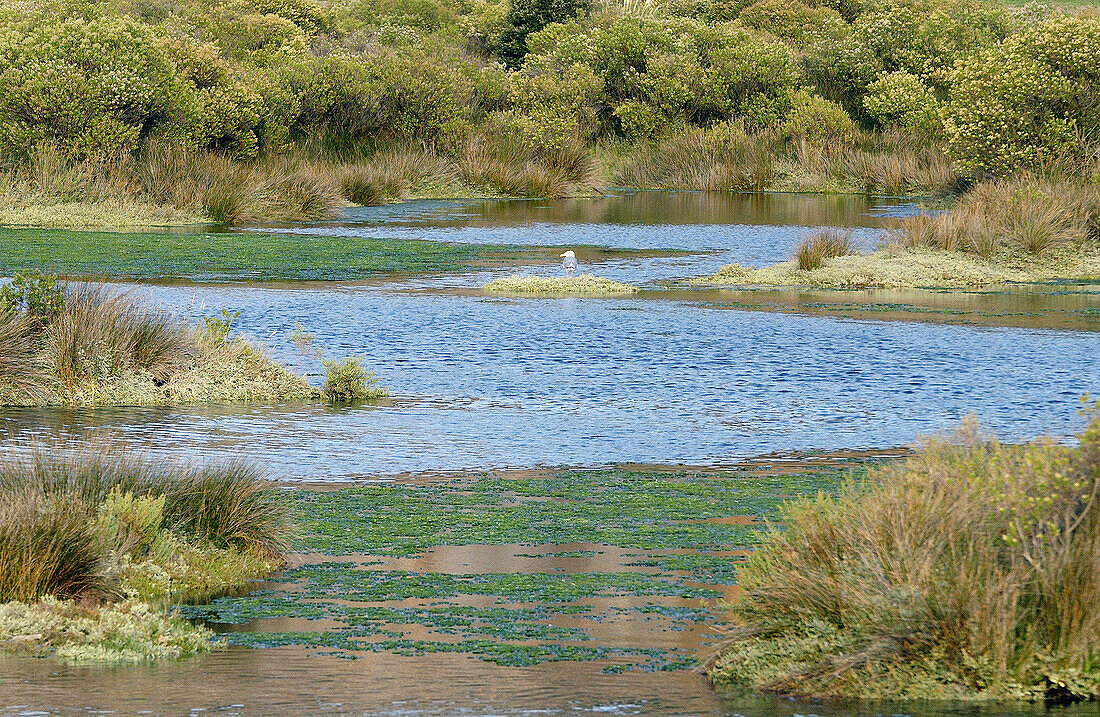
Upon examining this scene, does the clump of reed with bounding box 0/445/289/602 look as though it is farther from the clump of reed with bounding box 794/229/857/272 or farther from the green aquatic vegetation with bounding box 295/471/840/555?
the clump of reed with bounding box 794/229/857/272

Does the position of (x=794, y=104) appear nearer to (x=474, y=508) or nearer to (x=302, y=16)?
(x=302, y=16)

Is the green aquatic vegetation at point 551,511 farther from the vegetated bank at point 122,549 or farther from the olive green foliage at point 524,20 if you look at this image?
the olive green foliage at point 524,20

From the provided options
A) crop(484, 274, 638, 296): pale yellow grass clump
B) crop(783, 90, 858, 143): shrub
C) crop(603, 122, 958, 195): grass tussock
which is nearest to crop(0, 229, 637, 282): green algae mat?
crop(484, 274, 638, 296): pale yellow grass clump

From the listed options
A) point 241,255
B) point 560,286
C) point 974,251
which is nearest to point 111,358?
point 560,286

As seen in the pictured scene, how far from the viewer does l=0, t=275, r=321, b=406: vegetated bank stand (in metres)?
13.6

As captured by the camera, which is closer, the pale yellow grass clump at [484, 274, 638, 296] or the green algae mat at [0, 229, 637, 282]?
the pale yellow grass clump at [484, 274, 638, 296]

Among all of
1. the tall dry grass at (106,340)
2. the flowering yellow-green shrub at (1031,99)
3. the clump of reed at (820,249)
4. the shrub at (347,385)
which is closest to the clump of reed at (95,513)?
the tall dry grass at (106,340)

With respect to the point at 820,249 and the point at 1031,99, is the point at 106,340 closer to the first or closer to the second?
the point at 820,249

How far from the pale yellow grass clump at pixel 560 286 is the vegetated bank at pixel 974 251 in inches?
70.9

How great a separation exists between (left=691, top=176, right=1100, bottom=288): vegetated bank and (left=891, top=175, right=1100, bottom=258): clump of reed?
2cm

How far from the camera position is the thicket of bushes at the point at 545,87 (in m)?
33.0

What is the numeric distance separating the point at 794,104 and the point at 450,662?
45.9m

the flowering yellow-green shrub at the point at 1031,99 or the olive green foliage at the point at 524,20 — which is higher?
the olive green foliage at the point at 524,20

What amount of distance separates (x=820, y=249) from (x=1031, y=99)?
32.0 feet
